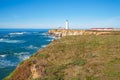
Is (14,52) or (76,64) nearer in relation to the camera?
(76,64)

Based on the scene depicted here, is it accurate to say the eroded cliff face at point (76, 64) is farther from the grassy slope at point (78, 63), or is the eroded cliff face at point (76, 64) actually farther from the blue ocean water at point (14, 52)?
the blue ocean water at point (14, 52)

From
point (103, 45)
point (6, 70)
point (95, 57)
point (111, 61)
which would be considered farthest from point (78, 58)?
point (6, 70)

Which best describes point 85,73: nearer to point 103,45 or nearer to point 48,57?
point 48,57

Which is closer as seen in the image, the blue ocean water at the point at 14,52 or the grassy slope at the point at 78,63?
the grassy slope at the point at 78,63

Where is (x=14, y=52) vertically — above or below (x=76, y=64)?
below

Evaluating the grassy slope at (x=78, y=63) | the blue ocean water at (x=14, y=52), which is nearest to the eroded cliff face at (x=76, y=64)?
the grassy slope at (x=78, y=63)

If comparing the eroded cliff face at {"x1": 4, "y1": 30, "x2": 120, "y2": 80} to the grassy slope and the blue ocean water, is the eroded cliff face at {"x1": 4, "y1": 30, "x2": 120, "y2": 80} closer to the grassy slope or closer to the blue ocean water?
the grassy slope

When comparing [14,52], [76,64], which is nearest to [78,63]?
[76,64]

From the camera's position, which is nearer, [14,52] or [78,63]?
[78,63]

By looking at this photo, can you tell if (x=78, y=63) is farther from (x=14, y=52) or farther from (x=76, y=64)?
(x=14, y=52)
